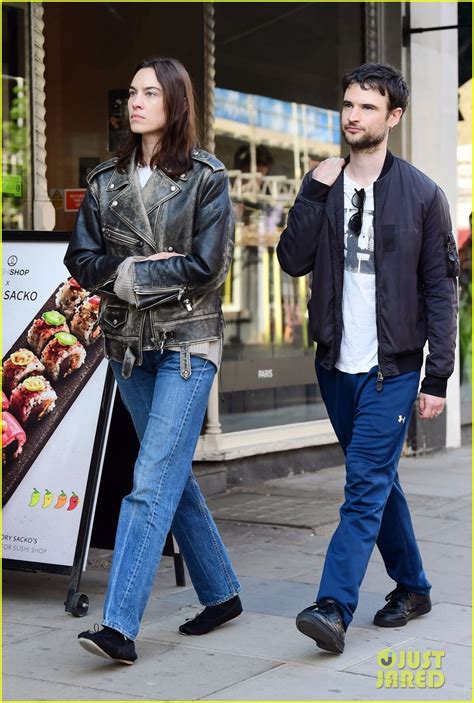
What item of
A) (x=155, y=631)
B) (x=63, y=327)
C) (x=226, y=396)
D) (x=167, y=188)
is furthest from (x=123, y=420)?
(x=226, y=396)

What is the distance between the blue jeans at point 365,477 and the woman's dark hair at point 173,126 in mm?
927

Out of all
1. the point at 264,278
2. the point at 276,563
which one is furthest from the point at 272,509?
the point at 264,278

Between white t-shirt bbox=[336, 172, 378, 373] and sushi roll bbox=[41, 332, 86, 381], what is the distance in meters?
1.18

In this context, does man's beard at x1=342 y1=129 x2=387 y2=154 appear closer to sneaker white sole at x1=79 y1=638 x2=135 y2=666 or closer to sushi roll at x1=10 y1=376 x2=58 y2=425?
sushi roll at x1=10 y1=376 x2=58 y2=425

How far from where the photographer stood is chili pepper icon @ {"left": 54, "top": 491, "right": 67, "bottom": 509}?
16.8ft

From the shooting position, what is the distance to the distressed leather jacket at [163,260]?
4.22m

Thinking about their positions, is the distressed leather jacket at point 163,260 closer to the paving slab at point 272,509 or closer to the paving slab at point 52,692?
the paving slab at point 52,692

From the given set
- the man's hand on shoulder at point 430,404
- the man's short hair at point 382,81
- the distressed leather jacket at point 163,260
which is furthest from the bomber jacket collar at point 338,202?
the man's hand on shoulder at point 430,404

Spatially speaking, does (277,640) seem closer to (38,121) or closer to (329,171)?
(329,171)

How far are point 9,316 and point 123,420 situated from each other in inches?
26.0

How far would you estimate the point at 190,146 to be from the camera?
4.41 m

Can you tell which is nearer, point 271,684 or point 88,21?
point 271,684

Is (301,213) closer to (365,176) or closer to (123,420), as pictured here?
(365,176)

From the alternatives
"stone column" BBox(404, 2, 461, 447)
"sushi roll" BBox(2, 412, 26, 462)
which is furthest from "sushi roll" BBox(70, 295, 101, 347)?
"stone column" BBox(404, 2, 461, 447)
